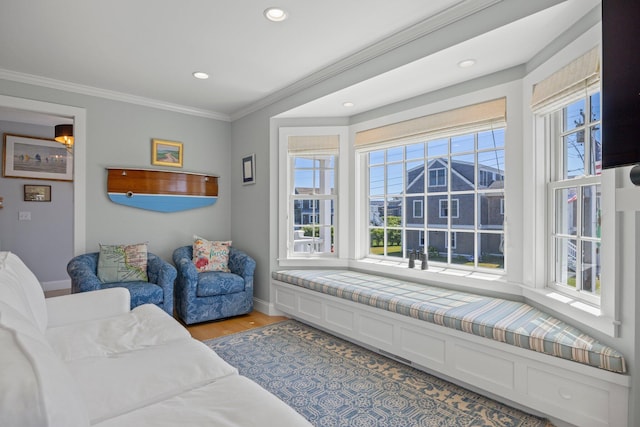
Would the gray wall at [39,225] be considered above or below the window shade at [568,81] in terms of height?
below

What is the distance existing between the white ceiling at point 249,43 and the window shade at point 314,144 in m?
0.36

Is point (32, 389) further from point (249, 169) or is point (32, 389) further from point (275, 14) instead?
point (249, 169)

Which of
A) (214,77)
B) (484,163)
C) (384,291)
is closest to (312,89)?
(214,77)

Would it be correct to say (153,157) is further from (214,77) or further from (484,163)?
(484,163)

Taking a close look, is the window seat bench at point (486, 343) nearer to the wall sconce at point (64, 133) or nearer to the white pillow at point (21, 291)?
the white pillow at point (21, 291)

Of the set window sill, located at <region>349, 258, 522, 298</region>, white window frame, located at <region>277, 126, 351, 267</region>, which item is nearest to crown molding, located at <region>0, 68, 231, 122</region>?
white window frame, located at <region>277, 126, 351, 267</region>

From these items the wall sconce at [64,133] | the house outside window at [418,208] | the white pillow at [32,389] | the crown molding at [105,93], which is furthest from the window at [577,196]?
the wall sconce at [64,133]

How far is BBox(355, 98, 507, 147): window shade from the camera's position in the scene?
264 cm

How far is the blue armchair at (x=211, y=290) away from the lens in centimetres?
347

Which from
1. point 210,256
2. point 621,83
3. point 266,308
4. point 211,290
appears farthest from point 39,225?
point 621,83

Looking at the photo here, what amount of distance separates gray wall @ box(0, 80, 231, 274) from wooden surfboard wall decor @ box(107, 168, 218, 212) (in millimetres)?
90

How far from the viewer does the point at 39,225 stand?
16.0 feet

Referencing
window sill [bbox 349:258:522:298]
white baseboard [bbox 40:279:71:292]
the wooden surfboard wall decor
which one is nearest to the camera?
window sill [bbox 349:258:522:298]

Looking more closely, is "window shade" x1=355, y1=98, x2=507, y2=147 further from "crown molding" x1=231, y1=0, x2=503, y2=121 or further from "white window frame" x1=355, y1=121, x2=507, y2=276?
"crown molding" x1=231, y1=0, x2=503, y2=121
